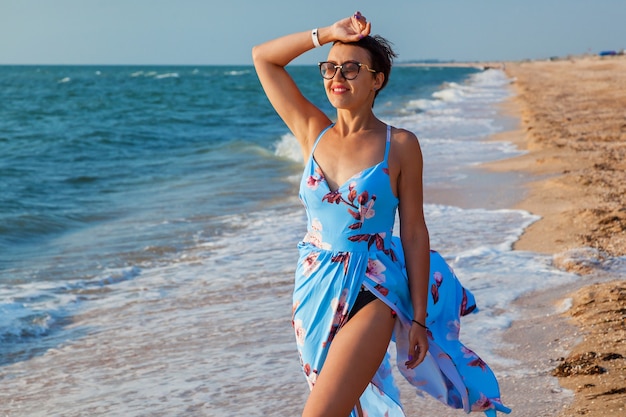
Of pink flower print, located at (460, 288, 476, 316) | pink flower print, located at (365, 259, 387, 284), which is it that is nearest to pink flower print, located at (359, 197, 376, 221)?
pink flower print, located at (365, 259, 387, 284)

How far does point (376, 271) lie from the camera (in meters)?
2.67

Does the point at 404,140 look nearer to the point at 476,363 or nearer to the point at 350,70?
the point at 350,70

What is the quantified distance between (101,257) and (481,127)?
15.1 metres

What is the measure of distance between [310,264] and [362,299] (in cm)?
22

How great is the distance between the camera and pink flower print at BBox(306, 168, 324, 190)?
2.73m

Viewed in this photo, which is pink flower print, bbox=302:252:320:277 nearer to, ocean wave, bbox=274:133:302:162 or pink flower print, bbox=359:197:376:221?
pink flower print, bbox=359:197:376:221

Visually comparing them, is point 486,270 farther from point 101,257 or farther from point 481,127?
point 481,127

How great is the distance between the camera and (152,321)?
5.67 metres

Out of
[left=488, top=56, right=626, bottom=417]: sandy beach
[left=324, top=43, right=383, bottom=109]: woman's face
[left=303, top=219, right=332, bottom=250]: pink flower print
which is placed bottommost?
[left=488, top=56, right=626, bottom=417]: sandy beach

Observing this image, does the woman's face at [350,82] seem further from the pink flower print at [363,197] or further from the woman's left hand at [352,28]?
the pink flower print at [363,197]

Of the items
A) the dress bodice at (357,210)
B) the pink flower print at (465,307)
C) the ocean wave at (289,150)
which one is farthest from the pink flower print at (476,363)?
the ocean wave at (289,150)

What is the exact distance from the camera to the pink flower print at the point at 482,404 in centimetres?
282

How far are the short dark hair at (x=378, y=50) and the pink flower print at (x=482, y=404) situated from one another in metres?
1.12

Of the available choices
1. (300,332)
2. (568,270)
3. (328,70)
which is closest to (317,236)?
(300,332)
